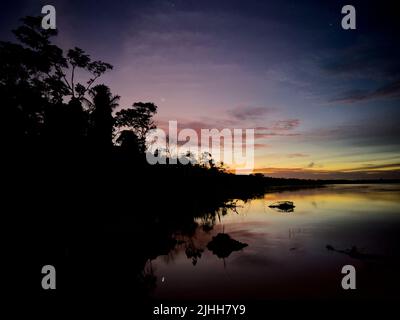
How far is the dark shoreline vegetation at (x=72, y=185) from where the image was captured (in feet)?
66.9

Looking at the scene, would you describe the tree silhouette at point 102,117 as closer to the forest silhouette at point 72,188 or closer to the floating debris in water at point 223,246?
the forest silhouette at point 72,188

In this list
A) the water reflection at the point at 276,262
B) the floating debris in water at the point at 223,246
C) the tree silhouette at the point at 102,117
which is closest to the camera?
the water reflection at the point at 276,262

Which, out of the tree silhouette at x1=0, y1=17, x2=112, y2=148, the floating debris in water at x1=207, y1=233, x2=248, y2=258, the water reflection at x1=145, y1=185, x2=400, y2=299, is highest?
the tree silhouette at x1=0, y1=17, x2=112, y2=148

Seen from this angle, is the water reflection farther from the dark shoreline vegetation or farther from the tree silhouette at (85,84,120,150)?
the tree silhouette at (85,84,120,150)

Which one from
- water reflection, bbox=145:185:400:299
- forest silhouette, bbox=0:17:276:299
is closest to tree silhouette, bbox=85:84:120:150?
forest silhouette, bbox=0:17:276:299

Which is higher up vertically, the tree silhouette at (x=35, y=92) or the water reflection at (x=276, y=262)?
the tree silhouette at (x=35, y=92)

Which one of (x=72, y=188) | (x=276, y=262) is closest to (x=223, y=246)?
(x=276, y=262)

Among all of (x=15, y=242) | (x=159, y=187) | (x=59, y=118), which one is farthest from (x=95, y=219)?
(x=159, y=187)

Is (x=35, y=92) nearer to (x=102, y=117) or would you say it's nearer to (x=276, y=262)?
(x=102, y=117)

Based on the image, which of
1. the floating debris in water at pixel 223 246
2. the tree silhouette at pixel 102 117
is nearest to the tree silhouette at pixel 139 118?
the tree silhouette at pixel 102 117

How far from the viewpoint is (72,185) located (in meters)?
31.4

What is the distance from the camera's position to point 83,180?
3381 centimetres

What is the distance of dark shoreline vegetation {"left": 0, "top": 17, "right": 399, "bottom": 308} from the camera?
2039 cm

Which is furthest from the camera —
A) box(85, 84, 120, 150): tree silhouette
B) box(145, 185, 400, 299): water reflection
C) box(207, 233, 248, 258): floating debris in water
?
box(85, 84, 120, 150): tree silhouette
